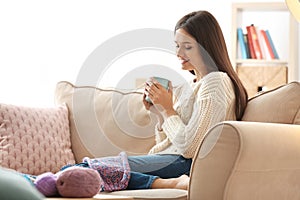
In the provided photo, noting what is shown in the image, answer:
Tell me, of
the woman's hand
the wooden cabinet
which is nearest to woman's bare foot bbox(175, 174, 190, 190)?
the woman's hand

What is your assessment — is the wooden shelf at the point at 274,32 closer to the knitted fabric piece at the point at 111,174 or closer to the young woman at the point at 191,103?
the young woman at the point at 191,103

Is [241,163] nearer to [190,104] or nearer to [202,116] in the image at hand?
[202,116]

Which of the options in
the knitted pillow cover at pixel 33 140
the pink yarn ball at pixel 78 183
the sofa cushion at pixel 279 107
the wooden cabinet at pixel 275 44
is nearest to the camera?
the pink yarn ball at pixel 78 183

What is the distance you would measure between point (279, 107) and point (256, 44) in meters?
1.93

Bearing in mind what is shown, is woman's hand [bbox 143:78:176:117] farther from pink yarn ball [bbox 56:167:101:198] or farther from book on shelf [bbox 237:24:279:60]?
book on shelf [bbox 237:24:279:60]

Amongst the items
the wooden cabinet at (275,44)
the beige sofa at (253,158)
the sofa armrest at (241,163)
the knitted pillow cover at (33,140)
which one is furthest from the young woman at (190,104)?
Answer: the wooden cabinet at (275,44)

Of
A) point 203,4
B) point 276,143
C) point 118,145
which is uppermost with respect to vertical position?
point 203,4

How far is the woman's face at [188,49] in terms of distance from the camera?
2.71 metres

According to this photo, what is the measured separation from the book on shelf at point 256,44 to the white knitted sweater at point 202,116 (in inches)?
68.2

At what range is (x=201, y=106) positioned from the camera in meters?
2.54

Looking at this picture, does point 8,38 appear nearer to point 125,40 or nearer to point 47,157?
point 125,40


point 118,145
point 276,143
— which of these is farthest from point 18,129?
point 276,143

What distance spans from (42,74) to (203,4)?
1206 millimetres

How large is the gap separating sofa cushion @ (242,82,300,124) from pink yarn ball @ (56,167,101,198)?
83cm
